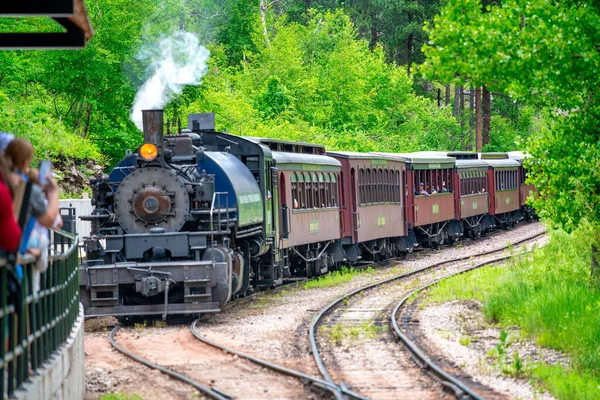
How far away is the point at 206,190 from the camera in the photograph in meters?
17.0

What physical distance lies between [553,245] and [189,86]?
1747cm

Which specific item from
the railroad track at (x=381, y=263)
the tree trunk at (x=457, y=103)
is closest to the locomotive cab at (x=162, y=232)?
the railroad track at (x=381, y=263)

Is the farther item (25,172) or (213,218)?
(213,218)

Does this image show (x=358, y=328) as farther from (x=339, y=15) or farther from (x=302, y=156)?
(x=339, y=15)

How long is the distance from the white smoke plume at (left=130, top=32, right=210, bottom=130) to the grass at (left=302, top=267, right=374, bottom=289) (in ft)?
17.2

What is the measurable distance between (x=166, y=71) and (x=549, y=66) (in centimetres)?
901

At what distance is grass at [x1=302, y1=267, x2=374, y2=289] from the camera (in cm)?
2369

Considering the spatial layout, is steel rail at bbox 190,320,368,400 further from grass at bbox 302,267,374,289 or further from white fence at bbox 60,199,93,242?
white fence at bbox 60,199,93,242

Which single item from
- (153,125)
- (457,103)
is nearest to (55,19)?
(153,125)

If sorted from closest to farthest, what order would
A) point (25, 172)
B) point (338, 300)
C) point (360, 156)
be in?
1. point (25, 172)
2. point (338, 300)
3. point (360, 156)

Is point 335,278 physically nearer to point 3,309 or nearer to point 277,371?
point 277,371

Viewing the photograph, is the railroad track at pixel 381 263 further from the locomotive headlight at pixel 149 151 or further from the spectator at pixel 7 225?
the spectator at pixel 7 225

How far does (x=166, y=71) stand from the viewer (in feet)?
70.4

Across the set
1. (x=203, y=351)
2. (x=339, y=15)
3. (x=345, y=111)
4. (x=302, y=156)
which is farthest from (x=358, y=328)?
(x=339, y=15)
